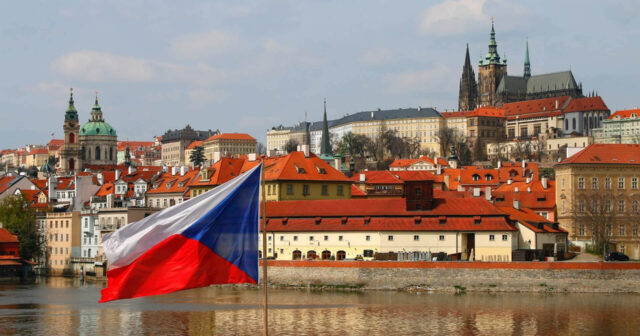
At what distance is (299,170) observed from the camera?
308 feet

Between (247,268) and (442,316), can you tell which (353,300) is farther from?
(247,268)

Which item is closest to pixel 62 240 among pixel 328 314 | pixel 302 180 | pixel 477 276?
pixel 302 180

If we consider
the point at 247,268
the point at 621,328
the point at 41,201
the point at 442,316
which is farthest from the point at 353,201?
the point at 247,268

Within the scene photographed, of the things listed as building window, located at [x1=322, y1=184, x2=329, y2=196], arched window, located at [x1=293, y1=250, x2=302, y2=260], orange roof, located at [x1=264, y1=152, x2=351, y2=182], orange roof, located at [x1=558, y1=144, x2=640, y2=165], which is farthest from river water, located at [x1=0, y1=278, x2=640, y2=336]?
orange roof, located at [x1=558, y1=144, x2=640, y2=165]

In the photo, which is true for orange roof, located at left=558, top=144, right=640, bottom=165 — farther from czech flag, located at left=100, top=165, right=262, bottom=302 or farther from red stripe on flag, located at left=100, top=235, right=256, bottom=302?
red stripe on flag, located at left=100, top=235, right=256, bottom=302

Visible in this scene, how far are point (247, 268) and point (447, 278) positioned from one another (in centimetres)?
5095

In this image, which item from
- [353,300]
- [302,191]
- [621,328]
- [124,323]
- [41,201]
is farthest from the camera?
[41,201]

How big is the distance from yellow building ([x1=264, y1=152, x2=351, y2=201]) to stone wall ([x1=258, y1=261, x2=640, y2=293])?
19690 mm

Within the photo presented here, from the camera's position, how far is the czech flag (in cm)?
1833

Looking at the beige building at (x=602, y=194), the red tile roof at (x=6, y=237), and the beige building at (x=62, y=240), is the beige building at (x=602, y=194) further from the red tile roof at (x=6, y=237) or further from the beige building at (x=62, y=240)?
the red tile roof at (x=6, y=237)

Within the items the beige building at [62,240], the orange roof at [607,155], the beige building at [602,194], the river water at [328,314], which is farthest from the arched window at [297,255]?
the beige building at [62,240]

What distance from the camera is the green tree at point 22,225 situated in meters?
100

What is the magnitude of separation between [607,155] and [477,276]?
1208 inches

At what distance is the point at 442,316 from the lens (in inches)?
2184
